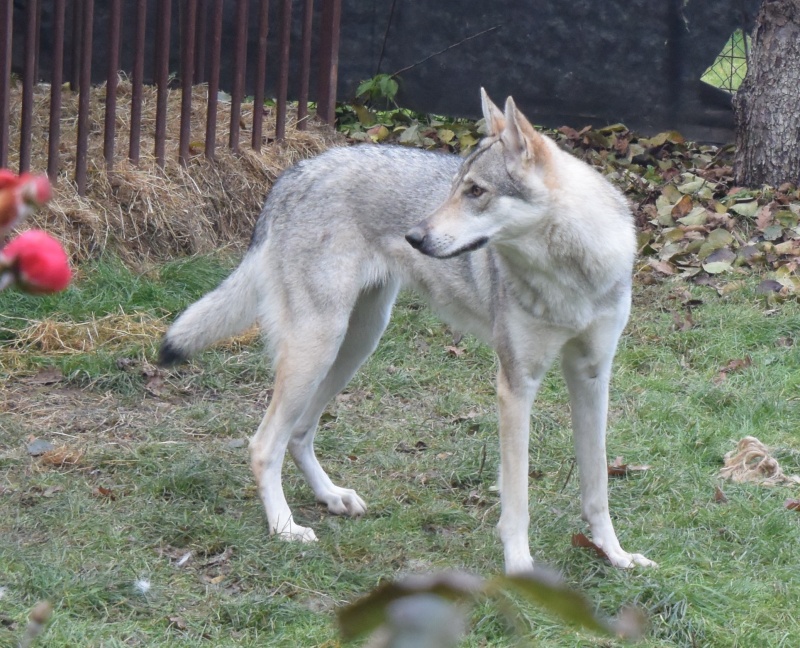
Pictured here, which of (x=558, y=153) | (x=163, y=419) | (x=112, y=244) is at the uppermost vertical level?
(x=558, y=153)

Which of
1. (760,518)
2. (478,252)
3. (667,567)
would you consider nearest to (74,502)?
(478,252)

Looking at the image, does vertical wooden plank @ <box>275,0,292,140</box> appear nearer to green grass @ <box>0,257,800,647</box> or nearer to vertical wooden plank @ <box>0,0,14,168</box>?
green grass @ <box>0,257,800,647</box>

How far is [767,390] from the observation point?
16.2 feet

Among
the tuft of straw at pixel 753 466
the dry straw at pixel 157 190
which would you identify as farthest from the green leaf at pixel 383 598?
the dry straw at pixel 157 190

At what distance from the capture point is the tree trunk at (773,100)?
283 inches

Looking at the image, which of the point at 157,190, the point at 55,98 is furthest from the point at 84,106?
the point at 157,190

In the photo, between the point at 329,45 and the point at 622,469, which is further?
the point at 329,45

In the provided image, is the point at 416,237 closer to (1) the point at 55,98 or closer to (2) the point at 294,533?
(2) the point at 294,533

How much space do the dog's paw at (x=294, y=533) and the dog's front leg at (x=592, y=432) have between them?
95cm

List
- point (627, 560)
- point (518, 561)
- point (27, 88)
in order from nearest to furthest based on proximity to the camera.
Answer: point (518, 561) < point (627, 560) < point (27, 88)

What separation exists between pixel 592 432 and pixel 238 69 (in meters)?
4.16

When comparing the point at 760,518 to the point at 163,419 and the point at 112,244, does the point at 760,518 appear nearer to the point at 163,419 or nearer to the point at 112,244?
the point at 163,419

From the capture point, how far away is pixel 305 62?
281 inches

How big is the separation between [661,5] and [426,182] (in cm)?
537
